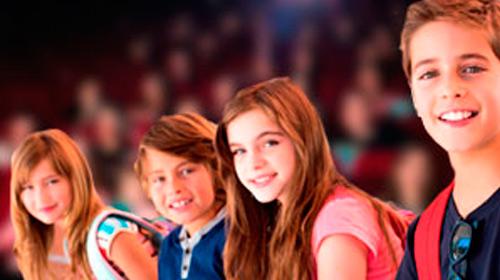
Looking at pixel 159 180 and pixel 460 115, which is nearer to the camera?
pixel 460 115

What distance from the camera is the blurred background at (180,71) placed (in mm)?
2484

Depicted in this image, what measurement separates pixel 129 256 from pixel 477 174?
0.98m

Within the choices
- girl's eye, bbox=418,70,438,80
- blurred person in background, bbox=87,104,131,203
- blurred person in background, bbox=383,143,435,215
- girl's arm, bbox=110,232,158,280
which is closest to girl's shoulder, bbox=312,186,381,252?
girl's eye, bbox=418,70,438,80

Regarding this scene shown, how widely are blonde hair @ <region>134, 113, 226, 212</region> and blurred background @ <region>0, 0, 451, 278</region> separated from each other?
42.7 inches

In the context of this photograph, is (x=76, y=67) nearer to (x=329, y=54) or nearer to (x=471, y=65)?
(x=329, y=54)

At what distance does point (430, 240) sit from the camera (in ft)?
2.66

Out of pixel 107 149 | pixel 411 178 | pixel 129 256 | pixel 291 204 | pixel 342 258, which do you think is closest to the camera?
pixel 342 258

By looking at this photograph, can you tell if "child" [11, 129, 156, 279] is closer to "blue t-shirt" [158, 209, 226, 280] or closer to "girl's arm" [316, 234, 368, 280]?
"blue t-shirt" [158, 209, 226, 280]

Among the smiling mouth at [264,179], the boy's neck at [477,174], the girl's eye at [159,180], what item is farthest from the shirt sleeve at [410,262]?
the girl's eye at [159,180]

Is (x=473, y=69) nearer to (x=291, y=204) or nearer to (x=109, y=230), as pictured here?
(x=291, y=204)

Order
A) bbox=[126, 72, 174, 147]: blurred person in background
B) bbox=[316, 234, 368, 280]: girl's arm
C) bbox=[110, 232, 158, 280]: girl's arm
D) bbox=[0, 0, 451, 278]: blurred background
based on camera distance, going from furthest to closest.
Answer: bbox=[126, 72, 174, 147]: blurred person in background → bbox=[0, 0, 451, 278]: blurred background → bbox=[110, 232, 158, 280]: girl's arm → bbox=[316, 234, 368, 280]: girl's arm

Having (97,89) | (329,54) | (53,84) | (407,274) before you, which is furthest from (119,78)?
(407,274)

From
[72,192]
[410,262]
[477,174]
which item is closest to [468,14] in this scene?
[477,174]

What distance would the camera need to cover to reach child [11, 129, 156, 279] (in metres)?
1.63
